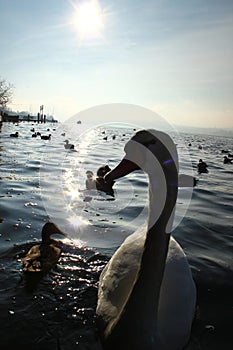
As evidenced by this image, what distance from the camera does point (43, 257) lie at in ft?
15.2

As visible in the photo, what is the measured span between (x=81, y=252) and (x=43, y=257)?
0.87 meters

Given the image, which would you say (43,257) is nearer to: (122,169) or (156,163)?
(122,169)

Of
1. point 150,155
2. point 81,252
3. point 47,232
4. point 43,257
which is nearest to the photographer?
point 150,155

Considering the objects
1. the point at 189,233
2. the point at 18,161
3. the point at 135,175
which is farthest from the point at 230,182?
the point at 18,161

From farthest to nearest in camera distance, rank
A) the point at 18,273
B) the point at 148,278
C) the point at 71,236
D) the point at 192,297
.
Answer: the point at 71,236 < the point at 18,273 < the point at 192,297 < the point at 148,278

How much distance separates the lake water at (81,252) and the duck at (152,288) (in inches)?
17.0

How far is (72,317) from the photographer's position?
3.65 meters

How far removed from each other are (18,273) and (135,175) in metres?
9.64

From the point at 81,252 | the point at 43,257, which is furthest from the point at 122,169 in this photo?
the point at 81,252

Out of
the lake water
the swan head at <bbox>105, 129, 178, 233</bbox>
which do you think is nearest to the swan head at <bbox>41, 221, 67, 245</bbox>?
the lake water

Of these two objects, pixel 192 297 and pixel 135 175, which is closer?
pixel 192 297

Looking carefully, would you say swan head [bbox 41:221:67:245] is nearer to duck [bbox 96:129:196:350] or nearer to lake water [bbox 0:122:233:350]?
lake water [bbox 0:122:233:350]

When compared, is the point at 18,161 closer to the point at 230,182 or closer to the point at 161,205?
the point at 230,182

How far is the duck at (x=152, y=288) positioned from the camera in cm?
277
